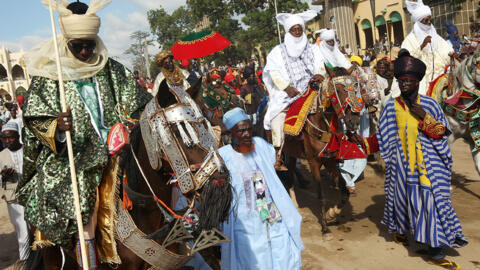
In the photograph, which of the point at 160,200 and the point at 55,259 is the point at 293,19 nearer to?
the point at 160,200

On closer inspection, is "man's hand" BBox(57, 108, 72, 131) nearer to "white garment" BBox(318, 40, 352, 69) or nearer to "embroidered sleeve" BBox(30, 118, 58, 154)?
"embroidered sleeve" BBox(30, 118, 58, 154)

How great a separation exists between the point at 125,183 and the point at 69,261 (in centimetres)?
107

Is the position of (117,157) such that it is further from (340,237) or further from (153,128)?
(340,237)

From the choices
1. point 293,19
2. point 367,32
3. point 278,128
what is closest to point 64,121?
point 278,128

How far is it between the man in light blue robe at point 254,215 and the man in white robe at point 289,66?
3.72 meters

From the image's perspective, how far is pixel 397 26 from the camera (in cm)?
3809

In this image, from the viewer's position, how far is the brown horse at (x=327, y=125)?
583cm

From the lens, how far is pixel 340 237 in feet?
20.9

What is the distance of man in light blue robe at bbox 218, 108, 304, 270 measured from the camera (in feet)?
12.4

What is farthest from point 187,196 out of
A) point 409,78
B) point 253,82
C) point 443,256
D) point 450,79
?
point 253,82

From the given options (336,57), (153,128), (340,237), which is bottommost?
(340,237)

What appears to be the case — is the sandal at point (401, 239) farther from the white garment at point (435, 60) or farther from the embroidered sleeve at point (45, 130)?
the embroidered sleeve at point (45, 130)

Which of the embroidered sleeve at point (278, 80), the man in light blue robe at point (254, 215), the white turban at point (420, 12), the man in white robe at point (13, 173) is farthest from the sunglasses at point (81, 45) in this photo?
the white turban at point (420, 12)

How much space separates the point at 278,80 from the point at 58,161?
476cm
